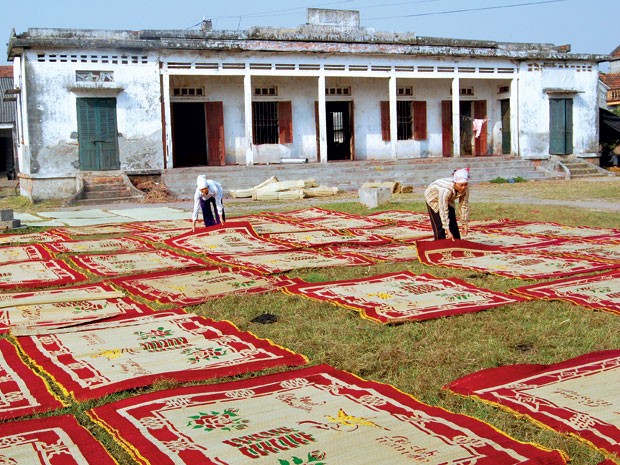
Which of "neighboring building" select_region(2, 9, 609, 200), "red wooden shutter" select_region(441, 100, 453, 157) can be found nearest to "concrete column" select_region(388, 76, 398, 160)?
"neighboring building" select_region(2, 9, 609, 200)

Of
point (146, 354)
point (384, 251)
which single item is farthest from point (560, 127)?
point (146, 354)

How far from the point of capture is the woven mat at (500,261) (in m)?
7.25

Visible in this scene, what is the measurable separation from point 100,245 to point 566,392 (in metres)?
7.65

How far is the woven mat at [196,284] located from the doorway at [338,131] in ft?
54.5

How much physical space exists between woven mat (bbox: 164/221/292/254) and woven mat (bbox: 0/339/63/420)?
4.71 metres

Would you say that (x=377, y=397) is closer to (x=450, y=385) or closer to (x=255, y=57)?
(x=450, y=385)

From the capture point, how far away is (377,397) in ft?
12.7

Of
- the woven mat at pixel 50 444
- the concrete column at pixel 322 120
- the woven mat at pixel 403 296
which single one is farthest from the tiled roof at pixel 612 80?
the woven mat at pixel 50 444

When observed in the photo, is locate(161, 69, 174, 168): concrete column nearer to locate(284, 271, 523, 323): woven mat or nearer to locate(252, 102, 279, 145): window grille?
locate(252, 102, 279, 145): window grille

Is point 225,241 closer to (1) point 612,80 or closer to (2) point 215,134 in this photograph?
(2) point 215,134

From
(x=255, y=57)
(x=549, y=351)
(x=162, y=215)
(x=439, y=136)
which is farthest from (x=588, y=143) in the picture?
(x=549, y=351)

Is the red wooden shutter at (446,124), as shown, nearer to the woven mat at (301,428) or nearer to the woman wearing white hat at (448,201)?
the woman wearing white hat at (448,201)

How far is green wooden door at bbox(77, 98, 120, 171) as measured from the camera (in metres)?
19.0

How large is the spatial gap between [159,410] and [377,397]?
3.69 feet
